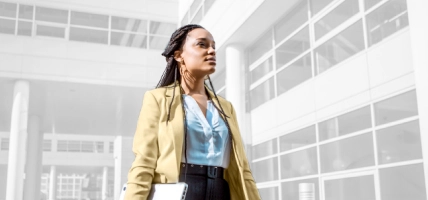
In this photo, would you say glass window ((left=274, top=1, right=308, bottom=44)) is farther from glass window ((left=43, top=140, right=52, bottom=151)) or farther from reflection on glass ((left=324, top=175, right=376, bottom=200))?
glass window ((left=43, top=140, right=52, bottom=151))

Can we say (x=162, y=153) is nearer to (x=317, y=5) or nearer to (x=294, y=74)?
(x=317, y=5)

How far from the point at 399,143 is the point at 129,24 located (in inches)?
431

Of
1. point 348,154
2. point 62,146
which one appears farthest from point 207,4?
point 62,146

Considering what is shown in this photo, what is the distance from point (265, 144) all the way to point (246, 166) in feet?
31.7

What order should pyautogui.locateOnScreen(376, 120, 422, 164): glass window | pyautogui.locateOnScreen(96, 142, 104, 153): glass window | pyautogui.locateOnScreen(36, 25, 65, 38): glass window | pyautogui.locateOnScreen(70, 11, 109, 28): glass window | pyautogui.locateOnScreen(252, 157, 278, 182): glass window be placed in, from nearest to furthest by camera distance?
1. pyautogui.locateOnScreen(376, 120, 422, 164): glass window
2. pyautogui.locateOnScreen(252, 157, 278, 182): glass window
3. pyautogui.locateOnScreen(36, 25, 65, 38): glass window
4. pyautogui.locateOnScreen(70, 11, 109, 28): glass window
5. pyautogui.locateOnScreen(96, 142, 104, 153): glass window

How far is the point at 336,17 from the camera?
873 cm

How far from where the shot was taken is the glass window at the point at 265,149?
36.1ft

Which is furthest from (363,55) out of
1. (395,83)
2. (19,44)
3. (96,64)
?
(19,44)

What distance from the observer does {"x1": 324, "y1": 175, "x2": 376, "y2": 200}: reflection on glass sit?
24.5 feet

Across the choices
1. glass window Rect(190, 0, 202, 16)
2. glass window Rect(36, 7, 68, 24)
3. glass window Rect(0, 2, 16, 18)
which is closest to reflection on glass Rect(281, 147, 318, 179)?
glass window Rect(190, 0, 202, 16)

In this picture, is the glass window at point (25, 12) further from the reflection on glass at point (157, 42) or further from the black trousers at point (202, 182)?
the black trousers at point (202, 182)

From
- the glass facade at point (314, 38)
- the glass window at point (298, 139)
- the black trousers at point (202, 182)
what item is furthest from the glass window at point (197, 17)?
the black trousers at point (202, 182)

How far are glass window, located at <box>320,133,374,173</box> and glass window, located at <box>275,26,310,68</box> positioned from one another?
7.57ft

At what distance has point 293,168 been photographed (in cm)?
1001
